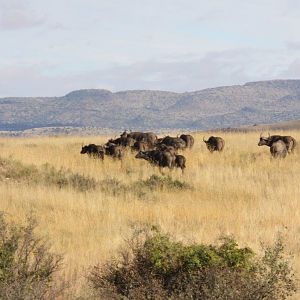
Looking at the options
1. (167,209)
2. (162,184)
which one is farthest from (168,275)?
(162,184)

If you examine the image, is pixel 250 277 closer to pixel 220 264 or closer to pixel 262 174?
pixel 220 264

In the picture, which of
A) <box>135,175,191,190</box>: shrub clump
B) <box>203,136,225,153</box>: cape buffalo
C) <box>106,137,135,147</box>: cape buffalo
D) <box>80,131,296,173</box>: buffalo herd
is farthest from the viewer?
<box>106,137,135,147</box>: cape buffalo

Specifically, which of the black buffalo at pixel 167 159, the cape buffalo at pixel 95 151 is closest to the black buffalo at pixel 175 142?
the cape buffalo at pixel 95 151

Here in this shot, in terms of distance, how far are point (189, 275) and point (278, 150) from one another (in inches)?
766

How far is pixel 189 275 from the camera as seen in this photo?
289 inches

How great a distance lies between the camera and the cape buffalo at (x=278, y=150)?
25.9 m

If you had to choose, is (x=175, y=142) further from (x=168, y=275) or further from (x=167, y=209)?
(x=168, y=275)

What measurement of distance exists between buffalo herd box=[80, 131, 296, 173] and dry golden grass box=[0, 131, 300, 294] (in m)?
0.66

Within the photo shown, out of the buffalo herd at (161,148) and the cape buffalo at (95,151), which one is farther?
the cape buffalo at (95,151)

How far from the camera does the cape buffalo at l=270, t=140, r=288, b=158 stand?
25.9 m

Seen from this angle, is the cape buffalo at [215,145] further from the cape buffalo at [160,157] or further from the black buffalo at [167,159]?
the black buffalo at [167,159]

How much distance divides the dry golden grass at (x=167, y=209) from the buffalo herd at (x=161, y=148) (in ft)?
2.17

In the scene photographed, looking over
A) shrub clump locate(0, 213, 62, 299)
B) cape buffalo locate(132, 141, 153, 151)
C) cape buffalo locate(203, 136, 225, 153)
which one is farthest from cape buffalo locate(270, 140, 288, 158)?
shrub clump locate(0, 213, 62, 299)

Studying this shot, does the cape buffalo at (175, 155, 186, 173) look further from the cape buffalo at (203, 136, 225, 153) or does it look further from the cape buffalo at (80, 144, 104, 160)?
the cape buffalo at (203, 136, 225, 153)
